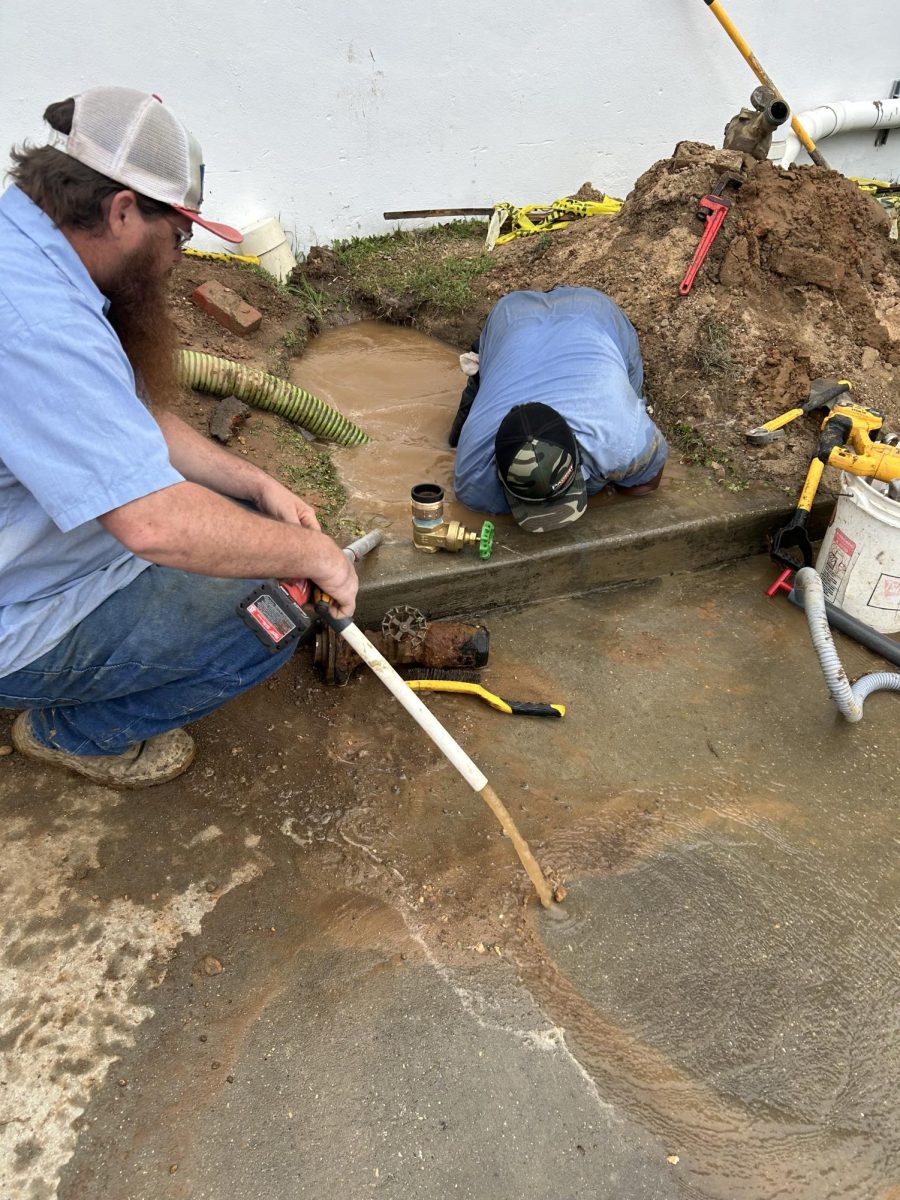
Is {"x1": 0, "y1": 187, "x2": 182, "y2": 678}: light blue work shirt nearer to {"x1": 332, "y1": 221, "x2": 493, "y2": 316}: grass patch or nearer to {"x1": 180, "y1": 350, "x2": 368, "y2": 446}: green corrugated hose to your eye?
{"x1": 180, "y1": 350, "x2": 368, "y2": 446}: green corrugated hose

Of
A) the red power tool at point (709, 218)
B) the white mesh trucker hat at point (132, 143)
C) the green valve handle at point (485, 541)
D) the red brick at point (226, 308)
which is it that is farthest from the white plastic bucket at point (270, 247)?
the white mesh trucker hat at point (132, 143)

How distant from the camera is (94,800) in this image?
2.34m

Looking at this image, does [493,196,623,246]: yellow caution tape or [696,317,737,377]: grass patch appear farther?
[493,196,623,246]: yellow caution tape

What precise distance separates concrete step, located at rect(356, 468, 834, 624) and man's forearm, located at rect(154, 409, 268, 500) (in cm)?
71

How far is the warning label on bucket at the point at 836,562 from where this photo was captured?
314 cm

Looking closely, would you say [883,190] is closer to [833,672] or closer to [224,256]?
[224,256]

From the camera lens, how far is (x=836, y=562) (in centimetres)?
322

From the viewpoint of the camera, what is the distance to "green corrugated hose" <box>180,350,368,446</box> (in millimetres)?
3793

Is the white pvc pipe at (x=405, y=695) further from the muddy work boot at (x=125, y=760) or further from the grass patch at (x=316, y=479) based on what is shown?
the grass patch at (x=316, y=479)

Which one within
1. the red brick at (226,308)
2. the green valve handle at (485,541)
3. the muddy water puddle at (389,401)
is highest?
the red brick at (226,308)

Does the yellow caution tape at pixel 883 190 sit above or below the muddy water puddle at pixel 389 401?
above

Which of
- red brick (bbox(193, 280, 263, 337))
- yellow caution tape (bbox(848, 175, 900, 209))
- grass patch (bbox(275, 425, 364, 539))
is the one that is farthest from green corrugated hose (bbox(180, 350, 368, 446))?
yellow caution tape (bbox(848, 175, 900, 209))

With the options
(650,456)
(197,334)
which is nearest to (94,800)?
(650,456)

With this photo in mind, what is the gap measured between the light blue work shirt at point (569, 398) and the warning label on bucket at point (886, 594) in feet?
3.44
